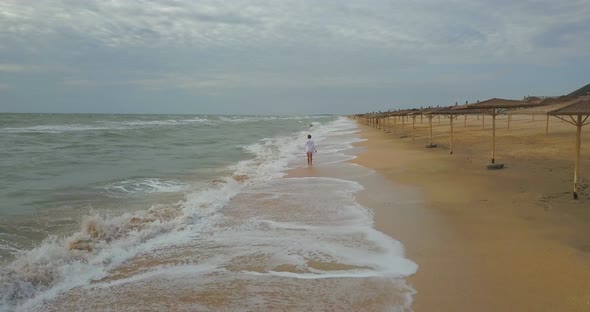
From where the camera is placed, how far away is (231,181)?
11922 millimetres

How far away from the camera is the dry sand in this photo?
4.21m

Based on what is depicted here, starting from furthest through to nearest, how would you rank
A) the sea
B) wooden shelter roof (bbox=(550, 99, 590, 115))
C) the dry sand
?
wooden shelter roof (bbox=(550, 99, 590, 115)) → the sea → the dry sand

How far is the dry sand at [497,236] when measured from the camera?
4.21m

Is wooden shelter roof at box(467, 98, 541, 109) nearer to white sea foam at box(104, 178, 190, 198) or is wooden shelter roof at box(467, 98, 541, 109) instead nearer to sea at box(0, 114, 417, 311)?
sea at box(0, 114, 417, 311)

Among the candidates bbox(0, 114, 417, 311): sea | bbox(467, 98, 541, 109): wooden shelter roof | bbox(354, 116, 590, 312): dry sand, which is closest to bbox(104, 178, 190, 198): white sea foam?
bbox(0, 114, 417, 311): sea

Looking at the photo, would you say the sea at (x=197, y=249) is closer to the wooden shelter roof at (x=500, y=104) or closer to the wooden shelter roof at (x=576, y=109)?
the wooden shelter roof at (x=576, y=109)

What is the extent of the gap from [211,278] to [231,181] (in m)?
7.13

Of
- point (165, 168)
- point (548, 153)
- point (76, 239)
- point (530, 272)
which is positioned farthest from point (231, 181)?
point (548, 153)

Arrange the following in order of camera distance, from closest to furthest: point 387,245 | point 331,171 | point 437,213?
point 387,245 → point 437,213 → point 331,171

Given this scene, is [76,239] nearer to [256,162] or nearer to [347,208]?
[347,208]

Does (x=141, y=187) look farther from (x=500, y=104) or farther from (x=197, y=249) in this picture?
(x=500, y=104)

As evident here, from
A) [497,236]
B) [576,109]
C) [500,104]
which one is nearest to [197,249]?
[497,236]

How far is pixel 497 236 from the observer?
607 cm

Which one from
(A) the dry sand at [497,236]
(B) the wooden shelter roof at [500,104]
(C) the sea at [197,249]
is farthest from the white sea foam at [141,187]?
(B) the wooden shelter roof at [500,104]
